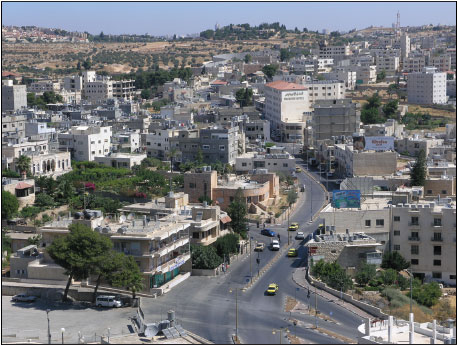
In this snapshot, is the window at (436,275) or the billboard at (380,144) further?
the billboard at (380,144)

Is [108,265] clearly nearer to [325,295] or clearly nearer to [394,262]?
[325,295]

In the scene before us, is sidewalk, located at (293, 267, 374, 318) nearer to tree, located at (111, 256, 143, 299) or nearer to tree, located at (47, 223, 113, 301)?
tree, located at (111, 256, 143, 299)

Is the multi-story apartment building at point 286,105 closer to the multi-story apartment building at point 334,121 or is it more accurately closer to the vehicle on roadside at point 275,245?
the multi-story apartment building at point 334,121

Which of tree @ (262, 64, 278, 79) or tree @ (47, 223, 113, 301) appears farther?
tree @ (262, 64, 278, 79)

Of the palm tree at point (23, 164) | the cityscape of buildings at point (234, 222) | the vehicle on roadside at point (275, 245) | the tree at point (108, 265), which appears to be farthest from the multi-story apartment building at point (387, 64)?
the tree at point (108, 265)

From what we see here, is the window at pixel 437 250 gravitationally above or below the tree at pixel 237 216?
below

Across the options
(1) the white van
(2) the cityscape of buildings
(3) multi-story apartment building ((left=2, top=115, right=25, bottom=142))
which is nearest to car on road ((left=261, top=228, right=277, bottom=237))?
(2) the cityscape of buildings
